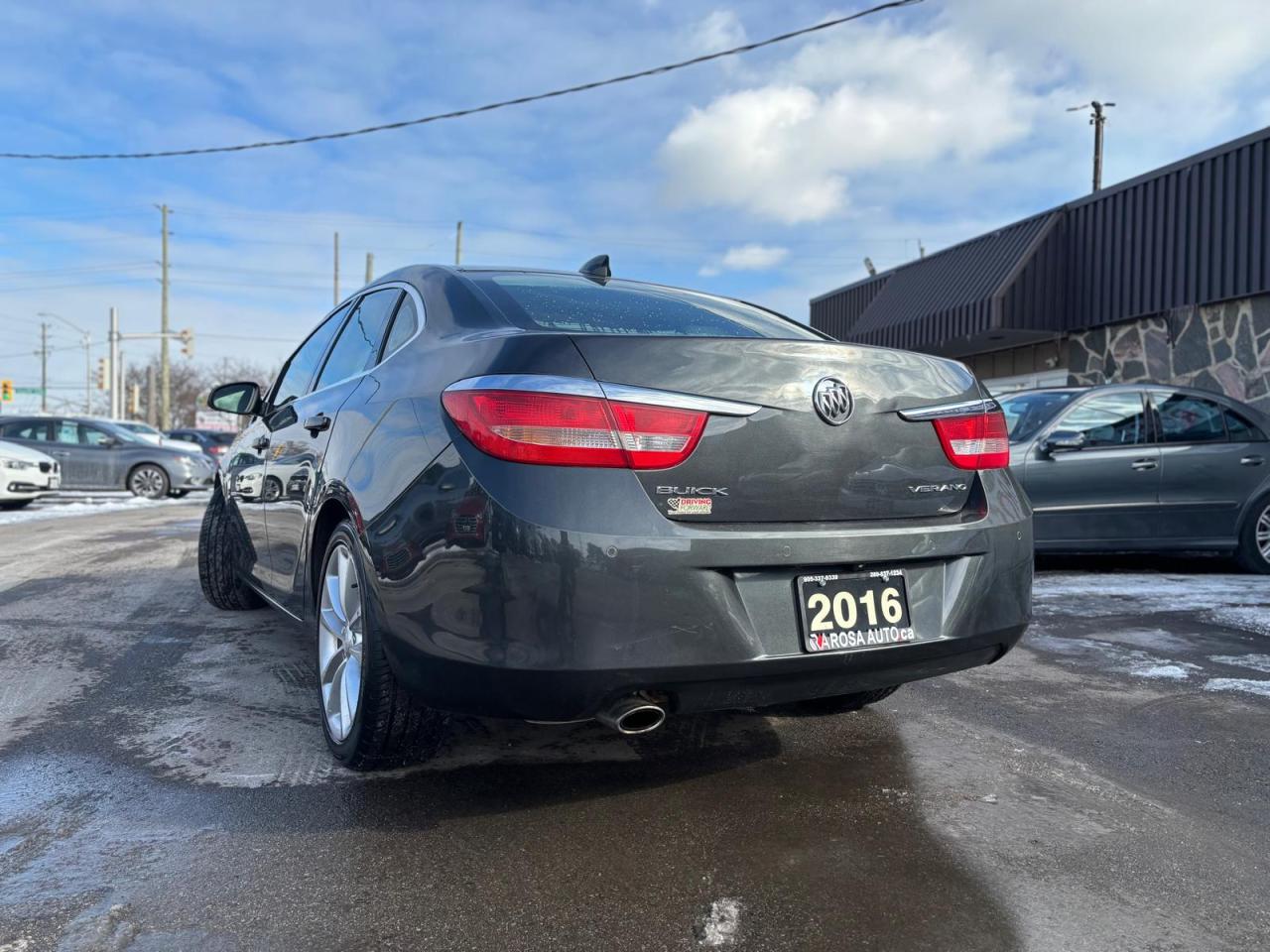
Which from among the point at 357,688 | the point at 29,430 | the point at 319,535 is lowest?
the point at 357,688

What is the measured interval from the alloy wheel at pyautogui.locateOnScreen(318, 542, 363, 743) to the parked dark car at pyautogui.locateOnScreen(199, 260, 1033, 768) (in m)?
0.01

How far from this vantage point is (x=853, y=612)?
8.09 feet

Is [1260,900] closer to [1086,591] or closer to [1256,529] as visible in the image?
[1086,591]

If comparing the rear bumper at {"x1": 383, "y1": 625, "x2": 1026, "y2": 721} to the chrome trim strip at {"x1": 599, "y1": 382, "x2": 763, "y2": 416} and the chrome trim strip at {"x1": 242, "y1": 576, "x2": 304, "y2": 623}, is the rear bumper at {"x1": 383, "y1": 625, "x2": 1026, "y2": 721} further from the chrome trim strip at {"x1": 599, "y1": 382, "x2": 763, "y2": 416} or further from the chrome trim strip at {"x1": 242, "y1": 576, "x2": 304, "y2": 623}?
the chrome trim strip at {"x1": 242, "y1": 576, "x2": 304, "y2": 623}

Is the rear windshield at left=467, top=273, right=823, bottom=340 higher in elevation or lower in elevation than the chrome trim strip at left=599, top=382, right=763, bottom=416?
higher

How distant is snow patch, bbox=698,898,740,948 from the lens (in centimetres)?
198

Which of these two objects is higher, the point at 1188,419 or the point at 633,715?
the point at 1188,419

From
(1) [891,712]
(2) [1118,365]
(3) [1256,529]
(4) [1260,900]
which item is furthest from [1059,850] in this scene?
(2) [1118,365]

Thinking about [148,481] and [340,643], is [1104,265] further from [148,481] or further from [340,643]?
[148,481]

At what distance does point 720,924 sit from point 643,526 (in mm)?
871

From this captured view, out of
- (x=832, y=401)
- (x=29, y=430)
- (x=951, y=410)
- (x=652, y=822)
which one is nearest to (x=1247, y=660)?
(x=951, y=410)

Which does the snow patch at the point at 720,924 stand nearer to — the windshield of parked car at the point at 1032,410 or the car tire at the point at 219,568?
the car tire at the point at 219,568

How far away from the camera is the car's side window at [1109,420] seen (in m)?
7.10

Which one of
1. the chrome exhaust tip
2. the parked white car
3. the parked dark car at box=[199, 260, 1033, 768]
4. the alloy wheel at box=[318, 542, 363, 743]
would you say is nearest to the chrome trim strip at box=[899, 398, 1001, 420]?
the parked dark car at box=[199, 260, 1033, 768]
